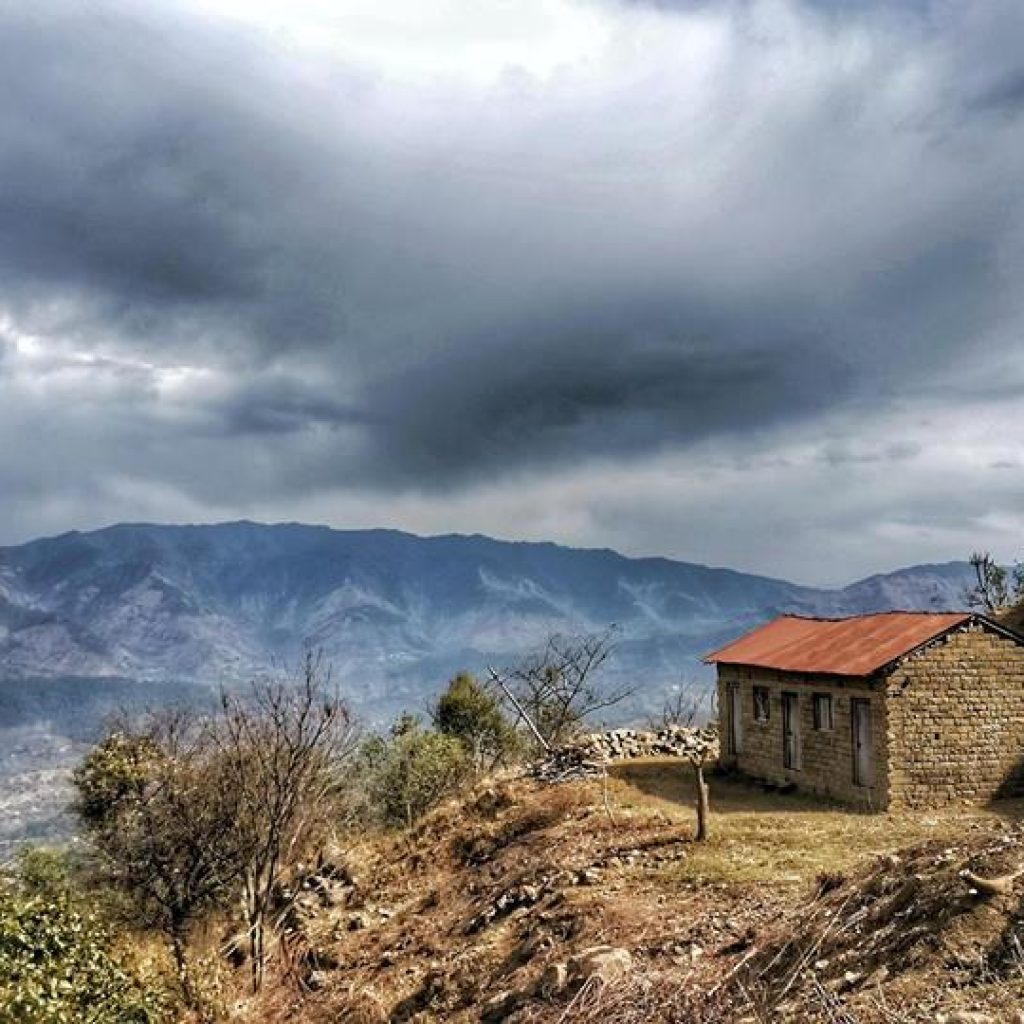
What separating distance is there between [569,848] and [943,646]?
1162 cm

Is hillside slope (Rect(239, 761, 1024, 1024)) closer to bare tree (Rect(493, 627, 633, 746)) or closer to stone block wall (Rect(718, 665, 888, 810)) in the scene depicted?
stone block wall (Rect(718, 665, 888, 810))

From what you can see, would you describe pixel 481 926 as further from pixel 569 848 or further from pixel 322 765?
pixel 322 765

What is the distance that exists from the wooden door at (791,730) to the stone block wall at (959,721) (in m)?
4.23

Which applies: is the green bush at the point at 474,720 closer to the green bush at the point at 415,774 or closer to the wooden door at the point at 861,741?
the green bush at the point at 415,774

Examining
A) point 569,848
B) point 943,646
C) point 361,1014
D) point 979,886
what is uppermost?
point 943,646

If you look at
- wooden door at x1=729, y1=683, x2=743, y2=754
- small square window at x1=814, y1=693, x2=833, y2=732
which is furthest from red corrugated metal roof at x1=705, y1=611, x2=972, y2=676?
wooden door at x1=729, y1=683, x2=743, y2=754

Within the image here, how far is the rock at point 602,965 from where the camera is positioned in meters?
16.2

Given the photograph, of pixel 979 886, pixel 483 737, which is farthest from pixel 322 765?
pixel 483 737

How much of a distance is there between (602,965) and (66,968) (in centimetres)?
782

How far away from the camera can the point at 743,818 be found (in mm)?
27859

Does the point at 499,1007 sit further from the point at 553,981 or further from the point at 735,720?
the point at 735,720

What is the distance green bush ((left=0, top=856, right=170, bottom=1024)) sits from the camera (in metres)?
13.9

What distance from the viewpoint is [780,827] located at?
26.3 m

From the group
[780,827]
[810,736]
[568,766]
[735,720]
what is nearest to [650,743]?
[735,720]
